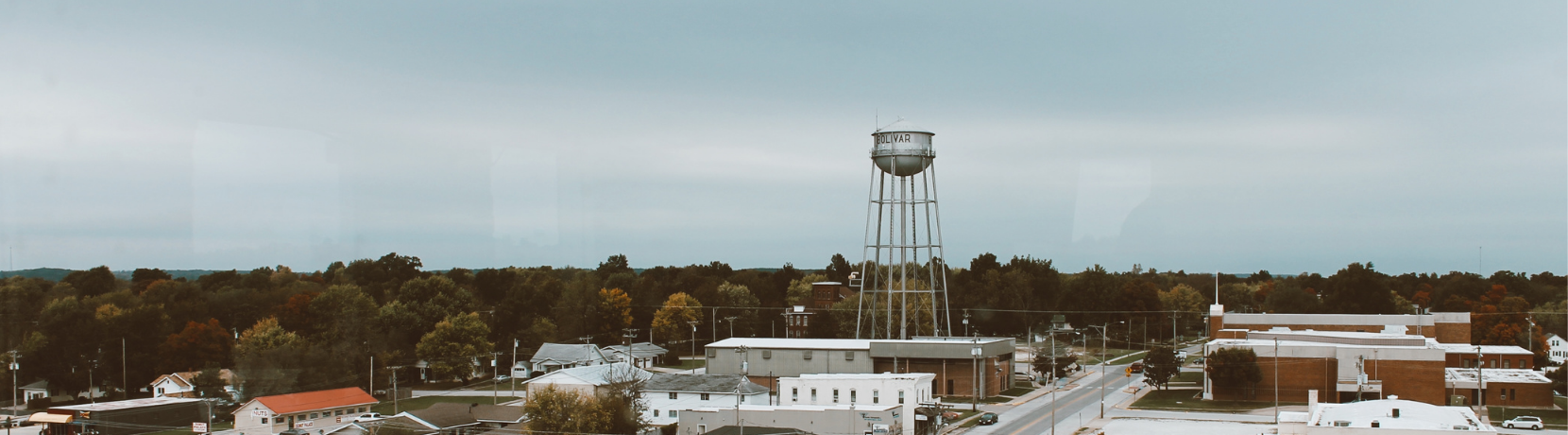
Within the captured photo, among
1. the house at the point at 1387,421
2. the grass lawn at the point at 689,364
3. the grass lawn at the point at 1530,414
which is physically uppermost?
the house at the point at 1387,421

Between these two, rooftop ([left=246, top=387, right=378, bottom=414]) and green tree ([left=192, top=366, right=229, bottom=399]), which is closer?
rooftop ([left=246, top=387, right=378, bottom=414])

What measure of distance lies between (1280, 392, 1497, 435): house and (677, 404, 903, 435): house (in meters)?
12.4

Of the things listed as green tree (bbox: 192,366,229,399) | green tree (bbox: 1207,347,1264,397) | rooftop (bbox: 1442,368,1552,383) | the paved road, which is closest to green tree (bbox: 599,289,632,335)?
green tree (bbox: 192,366,229,399)

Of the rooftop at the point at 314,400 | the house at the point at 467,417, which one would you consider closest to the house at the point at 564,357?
the rooftop at the point at 314,400

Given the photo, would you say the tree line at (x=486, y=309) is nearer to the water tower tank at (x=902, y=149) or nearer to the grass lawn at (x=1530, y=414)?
the water tower tank at (x=902, y=149)

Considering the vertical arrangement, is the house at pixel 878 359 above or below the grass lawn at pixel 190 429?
above

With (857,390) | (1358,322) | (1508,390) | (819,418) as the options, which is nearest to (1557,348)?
(1358,322)

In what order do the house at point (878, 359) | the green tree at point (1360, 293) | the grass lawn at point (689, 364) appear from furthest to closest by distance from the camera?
1. the green tree at point (1360, 293)
2. the grass lawn at point (689, 364)
3. the house at point (878, 359)

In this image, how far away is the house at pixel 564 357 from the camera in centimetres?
6294

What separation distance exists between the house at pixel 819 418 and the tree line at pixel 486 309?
18667 millimetres

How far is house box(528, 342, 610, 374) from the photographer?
62938 millimetres

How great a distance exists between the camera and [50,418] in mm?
42125

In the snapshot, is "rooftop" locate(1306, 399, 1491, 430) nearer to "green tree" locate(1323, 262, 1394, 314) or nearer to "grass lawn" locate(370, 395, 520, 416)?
"grass lawn" locate(370, 395, 520, 416)

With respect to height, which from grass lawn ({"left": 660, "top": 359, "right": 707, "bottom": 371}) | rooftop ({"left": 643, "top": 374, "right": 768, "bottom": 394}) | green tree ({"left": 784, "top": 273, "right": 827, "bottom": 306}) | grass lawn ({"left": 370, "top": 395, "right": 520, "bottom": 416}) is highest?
green tree ({"left": 784, "top": 273, "right": 827, "bottom": 306})
